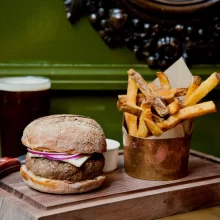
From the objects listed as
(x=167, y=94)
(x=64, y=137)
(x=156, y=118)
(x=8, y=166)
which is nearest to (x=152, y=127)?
(x=156, y=118)

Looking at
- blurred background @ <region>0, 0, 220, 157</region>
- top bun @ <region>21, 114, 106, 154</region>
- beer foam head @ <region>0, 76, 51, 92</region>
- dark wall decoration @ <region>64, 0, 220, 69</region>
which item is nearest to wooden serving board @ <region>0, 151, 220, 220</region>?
top bun @ <region>21, 114, 106, 154</region>

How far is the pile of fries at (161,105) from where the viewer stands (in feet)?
5.20

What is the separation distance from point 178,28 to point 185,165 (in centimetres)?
72

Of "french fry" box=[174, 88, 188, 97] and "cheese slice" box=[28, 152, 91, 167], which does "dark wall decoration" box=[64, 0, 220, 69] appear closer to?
"french fry" box=[174, 88, 188, 97]

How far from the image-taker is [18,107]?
192cm

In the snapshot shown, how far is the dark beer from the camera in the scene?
1911mm

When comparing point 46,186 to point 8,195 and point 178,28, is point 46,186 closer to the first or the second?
point 8,195

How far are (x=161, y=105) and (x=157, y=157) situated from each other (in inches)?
6.5

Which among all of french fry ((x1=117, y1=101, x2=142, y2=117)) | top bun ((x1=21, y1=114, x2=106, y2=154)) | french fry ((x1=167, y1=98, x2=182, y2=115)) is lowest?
top bun ((x1=21, y1=114, x2=106, y2=154))

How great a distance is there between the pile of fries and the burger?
16 cm

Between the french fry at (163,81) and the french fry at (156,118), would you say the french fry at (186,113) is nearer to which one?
the french fry at (156,118)

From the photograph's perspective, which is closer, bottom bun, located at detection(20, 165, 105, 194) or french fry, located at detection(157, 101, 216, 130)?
bottom bun, located at detection(20, 165, 105, 194)

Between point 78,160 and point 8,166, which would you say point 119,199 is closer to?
point 78,160

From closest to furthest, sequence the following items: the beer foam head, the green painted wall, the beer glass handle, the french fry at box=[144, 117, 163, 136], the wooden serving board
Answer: the wooden serving board
the french fry at box=[144, 117, 163, 136]
the beer glass handle
the beer foam head
the green painted wall
